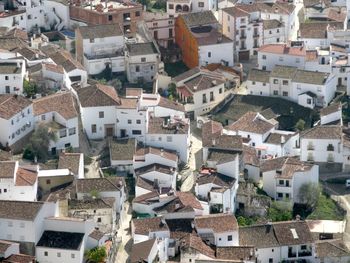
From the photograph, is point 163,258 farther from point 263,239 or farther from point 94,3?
point 94,3

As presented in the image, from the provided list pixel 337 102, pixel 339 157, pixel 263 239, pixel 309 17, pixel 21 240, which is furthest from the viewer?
pixel 309 17

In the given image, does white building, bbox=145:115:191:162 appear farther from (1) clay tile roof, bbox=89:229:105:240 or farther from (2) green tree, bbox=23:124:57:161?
(1) clay tile roof, bbox=89:229:105:240

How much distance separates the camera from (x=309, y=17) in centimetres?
7588

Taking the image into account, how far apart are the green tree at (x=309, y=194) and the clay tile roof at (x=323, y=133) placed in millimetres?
3861

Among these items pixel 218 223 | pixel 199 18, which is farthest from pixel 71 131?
pixel 199 18

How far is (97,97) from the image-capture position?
61.5 m

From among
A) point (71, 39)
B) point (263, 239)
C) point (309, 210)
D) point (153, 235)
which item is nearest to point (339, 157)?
point (309, 210)

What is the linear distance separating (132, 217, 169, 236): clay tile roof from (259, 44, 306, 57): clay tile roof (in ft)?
59.6

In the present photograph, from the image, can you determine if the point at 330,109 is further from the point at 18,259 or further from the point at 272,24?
the point at 18,259

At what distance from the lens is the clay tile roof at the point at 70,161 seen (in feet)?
186

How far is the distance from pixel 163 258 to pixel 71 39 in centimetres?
2175

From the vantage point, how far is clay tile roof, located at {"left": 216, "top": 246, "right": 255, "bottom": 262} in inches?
A: 2073

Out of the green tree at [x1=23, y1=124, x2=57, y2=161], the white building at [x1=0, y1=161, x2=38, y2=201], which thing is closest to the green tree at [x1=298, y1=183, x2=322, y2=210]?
the green tree at [x1=23, y1=124, x2=57, y2=161]

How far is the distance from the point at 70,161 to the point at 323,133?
13.5m
